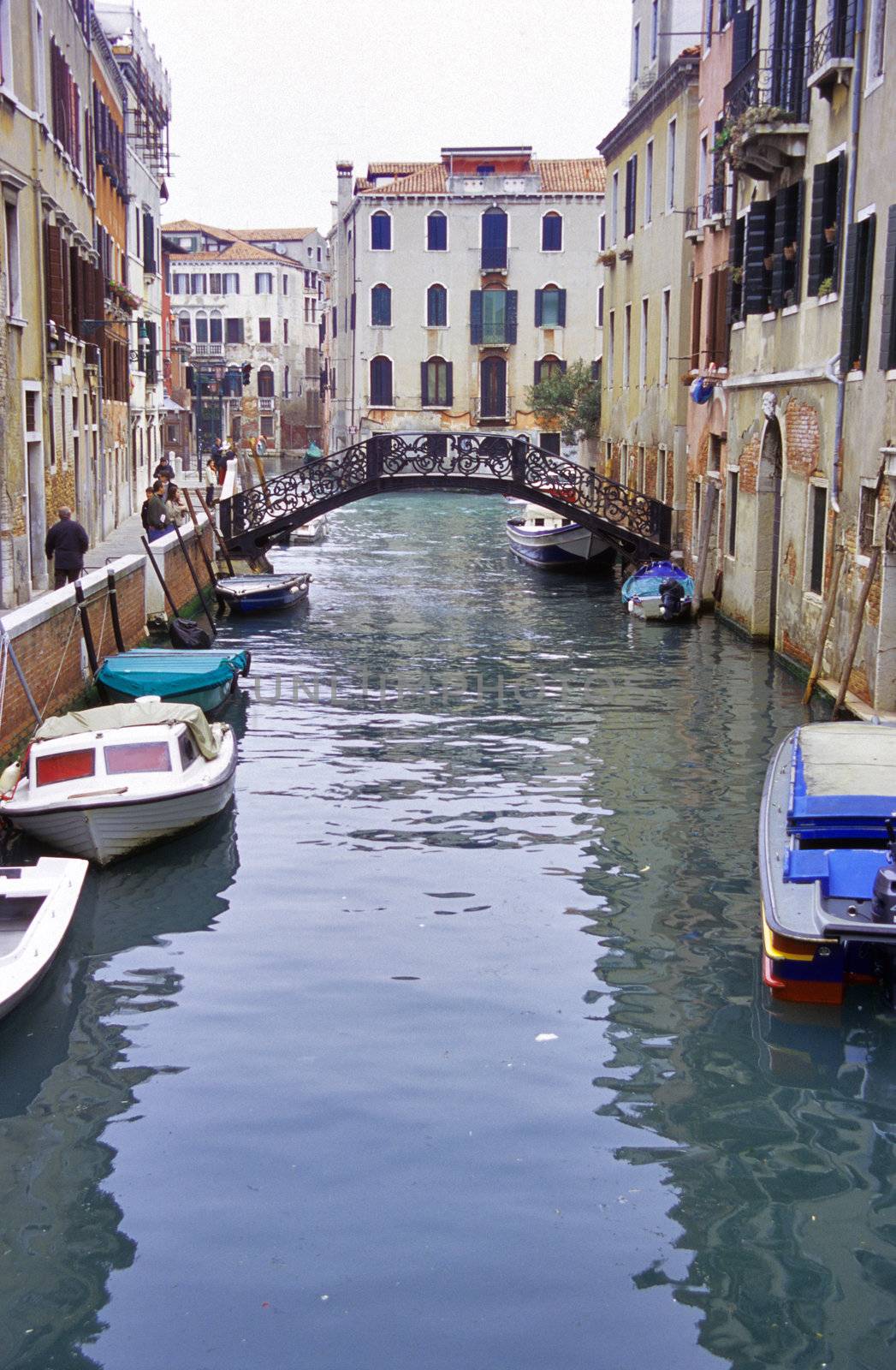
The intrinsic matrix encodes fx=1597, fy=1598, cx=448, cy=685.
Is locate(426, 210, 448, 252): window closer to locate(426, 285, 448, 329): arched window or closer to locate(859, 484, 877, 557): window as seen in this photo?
locate(426, 285, 448, 329): arched window

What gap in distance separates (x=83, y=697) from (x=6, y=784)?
10.5ft

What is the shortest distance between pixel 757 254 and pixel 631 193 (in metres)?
11.2

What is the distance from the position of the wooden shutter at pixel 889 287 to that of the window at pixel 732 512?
674 cm

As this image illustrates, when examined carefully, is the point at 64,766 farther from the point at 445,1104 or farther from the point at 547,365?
the point at 547,365

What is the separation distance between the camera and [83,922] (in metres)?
8.82

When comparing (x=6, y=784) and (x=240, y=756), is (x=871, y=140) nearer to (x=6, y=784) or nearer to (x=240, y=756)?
(x=240, y=756)

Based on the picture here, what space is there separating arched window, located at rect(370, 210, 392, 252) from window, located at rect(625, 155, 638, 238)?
20625 millimetres

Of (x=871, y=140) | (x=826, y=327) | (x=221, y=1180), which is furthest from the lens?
(x=826, y=327)

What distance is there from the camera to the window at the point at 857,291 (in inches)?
502

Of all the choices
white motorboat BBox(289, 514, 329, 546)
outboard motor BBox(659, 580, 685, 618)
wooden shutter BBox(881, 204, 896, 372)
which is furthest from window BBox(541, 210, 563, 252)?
wooden shutter BBox(881, 204, 896, 372)

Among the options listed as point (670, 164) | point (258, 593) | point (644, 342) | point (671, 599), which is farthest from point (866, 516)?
point (644, 342)

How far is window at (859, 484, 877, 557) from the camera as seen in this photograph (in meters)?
12.5

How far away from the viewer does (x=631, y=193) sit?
2728 cm

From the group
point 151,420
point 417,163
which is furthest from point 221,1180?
point 417,163
